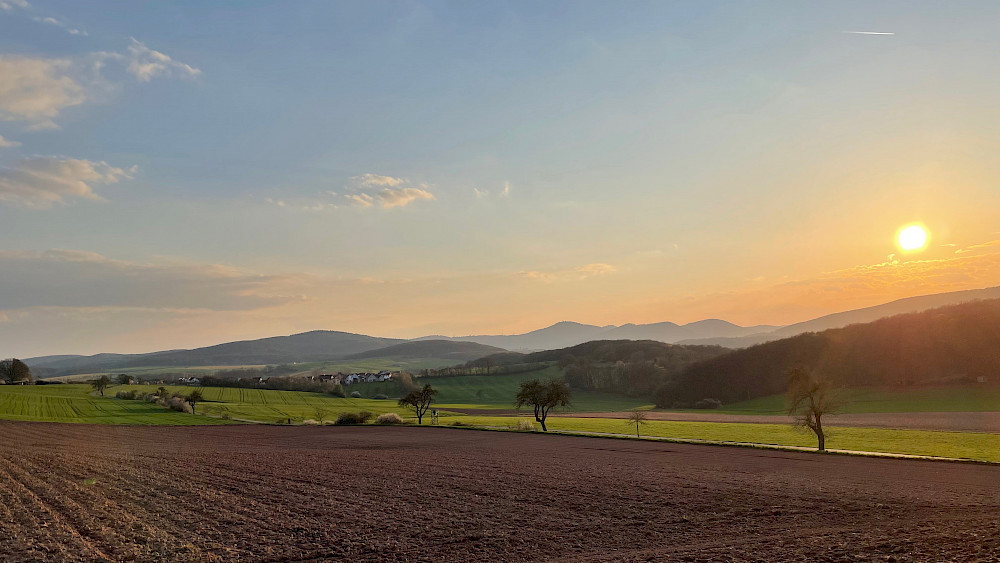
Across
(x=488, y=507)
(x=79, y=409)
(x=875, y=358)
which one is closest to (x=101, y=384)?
(x=79, y=409)

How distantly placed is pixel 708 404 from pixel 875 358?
109ft

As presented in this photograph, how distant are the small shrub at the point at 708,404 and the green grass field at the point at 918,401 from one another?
31.3ft

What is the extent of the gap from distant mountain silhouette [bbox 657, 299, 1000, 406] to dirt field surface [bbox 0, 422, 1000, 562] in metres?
83.4

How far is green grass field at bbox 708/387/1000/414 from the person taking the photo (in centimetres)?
8556

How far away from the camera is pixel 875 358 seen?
378ft

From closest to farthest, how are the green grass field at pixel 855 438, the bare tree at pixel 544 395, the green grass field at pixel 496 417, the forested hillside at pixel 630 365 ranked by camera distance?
the green grass field at pixel 855 438
the green grass field at pixel 496 417
the bare tree at pixel 544 395
the forested hillside at pixel 630 365

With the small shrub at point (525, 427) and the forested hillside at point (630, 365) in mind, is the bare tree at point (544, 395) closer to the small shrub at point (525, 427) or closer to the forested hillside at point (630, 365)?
the small shrub at point (525, 427)

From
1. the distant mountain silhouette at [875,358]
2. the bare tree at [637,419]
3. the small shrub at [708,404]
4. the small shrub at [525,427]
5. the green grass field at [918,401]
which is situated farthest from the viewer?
the small shrub at [708,404]

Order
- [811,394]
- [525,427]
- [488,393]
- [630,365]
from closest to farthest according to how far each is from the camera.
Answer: [811,394], [525,427], [630,365], [488,393]

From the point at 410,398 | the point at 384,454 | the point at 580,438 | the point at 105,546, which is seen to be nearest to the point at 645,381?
the point at 410,398

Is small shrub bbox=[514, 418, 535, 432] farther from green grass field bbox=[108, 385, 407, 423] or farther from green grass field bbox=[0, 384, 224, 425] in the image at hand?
green grass field bbox=[0, 384, 224, 425]

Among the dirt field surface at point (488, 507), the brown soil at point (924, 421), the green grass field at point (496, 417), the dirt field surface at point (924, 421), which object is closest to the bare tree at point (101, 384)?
the green grass field at point (496, 417)

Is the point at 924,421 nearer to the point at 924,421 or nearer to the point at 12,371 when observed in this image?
the point at 924,421

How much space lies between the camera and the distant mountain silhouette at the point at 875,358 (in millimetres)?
103688
